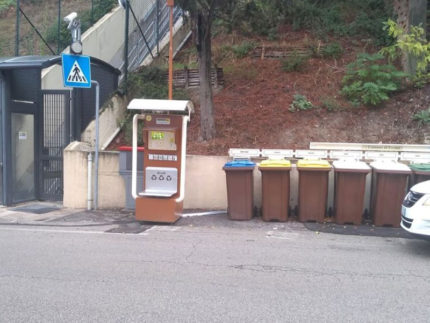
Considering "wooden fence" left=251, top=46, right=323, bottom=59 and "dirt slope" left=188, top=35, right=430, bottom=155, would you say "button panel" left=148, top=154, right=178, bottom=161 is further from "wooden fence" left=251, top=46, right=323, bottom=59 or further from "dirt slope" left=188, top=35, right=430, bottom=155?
"wooden fence" left=251, top=46, right=323, bottom=59

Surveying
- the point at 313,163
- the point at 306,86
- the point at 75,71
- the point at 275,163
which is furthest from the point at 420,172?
the point at 75,71

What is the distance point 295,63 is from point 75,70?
7628 millimetres

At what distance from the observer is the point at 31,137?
10.8 metres

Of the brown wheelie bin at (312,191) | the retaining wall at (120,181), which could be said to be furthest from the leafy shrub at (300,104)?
the brown wheelie bin at (312,191)

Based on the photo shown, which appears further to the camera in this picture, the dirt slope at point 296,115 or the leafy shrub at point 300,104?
the leafy shrub at point 300,104

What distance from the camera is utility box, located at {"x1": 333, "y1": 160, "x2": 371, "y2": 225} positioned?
844 cm

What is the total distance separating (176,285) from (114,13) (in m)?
13.8

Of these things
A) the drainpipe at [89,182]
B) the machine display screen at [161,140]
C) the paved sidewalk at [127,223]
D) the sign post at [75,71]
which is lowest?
the paved sidewalk at [127,223]

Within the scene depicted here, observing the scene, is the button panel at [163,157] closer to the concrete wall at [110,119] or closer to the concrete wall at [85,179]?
the concrete wall at [85,179]

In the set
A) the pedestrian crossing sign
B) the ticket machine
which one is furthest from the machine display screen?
the pedestrian crossing sign

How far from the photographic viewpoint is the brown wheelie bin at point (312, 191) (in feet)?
28.2

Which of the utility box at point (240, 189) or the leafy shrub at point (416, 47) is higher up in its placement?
the leafy shrub at point (416, 47)

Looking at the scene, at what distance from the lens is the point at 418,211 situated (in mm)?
6320

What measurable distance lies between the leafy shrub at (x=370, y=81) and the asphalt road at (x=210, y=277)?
19.0ft
